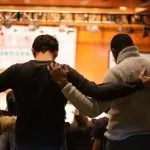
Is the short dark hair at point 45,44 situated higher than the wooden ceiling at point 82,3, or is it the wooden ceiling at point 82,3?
the wooden ceiling at point 82,3

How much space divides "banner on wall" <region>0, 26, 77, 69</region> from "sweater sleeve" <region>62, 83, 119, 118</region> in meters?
5.19

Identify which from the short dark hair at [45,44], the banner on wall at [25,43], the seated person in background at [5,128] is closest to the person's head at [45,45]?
the short dark hair at [45,44]

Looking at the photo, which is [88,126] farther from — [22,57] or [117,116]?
[22,57]

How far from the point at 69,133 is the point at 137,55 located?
162 centimetres

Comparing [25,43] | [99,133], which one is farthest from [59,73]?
[25,43]

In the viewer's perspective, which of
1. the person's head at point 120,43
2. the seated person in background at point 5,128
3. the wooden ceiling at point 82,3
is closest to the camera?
the person's head at point 120,43

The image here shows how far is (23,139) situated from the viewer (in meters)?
2.22

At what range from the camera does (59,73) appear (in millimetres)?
1968

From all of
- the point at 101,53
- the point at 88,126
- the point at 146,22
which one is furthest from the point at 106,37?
the point at 88,126

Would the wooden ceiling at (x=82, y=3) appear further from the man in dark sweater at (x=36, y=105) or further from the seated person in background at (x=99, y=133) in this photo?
the man in dark sweater at (x=36, y=105)

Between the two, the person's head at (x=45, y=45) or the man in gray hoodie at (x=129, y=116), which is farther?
the person's head at (x=45, y=45)

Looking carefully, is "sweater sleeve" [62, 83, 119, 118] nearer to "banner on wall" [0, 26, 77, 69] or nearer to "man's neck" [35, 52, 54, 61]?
"man's neck" [35, 52, 54, 61]

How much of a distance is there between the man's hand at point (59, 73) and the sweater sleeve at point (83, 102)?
3cm

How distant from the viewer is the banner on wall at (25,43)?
23.6 ft
